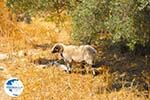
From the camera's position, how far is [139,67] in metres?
8.87

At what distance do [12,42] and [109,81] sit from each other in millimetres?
3433

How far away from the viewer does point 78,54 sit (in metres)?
8.48

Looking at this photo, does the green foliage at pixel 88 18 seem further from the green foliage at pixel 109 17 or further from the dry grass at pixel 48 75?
the dry grass at pixel 48 75

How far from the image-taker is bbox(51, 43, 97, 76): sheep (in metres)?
8.31

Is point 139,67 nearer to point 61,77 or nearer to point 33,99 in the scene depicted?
point 61,77

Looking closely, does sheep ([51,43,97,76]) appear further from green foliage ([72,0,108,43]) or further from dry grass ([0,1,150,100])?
green foliage ([72,0,108,43])

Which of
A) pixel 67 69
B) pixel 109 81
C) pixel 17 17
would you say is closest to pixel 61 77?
pixel 67 69

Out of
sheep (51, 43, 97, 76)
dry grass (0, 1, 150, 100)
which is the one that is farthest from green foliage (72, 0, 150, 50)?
sheep (51, 43, 97, 76)

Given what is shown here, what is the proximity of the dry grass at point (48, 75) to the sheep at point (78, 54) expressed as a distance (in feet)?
0.75

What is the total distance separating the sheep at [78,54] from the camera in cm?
831

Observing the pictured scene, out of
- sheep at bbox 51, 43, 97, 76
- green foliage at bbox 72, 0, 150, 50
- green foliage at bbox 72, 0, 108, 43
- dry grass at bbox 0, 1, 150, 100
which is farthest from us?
sheep at bbox 51, 43, 97, 76

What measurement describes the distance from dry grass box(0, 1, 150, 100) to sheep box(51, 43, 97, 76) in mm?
229

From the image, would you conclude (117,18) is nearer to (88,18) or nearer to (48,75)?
(88,18)

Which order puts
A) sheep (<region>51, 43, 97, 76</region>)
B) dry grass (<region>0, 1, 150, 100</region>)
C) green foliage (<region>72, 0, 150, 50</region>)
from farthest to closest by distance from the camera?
sheep (<region>51, 43, 97, 76</region>) → dry grass (<region>0, 1, 150, 100</region>) → green foliage (<region>72, 0, 150, 50</region>)
